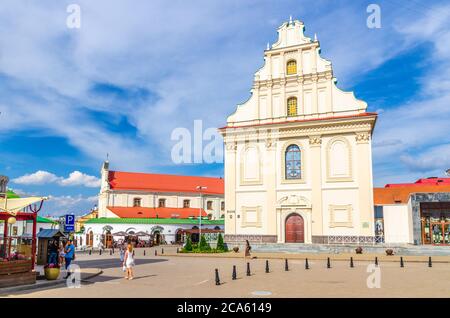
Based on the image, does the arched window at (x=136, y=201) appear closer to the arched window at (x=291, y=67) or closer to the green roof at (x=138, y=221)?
the green roof at (x=138, y=221)

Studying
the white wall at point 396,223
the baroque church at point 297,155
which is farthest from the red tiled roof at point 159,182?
the white wall at point 396,223

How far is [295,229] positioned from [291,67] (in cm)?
1760

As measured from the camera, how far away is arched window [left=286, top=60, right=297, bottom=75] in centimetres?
4419

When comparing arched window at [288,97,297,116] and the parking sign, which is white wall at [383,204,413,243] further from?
the parking sign

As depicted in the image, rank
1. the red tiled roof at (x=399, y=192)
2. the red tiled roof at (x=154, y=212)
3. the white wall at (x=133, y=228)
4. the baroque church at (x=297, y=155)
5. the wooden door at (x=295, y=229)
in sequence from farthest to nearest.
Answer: the red tiled roof at (x=154, y=212)
the white wall at (x=133, y=228)
the red tiled roof at (x=399, y=192)
the wooden door at (x=295, y=229)
the baroque church at (x=297, y=155)

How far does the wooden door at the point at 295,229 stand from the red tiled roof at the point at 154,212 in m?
32.4

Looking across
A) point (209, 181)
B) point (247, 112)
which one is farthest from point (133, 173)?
point (247, 112)

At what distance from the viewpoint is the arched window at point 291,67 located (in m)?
44.2

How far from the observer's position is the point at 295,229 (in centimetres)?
4156

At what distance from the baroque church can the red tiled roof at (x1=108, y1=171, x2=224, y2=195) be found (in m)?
32.9
